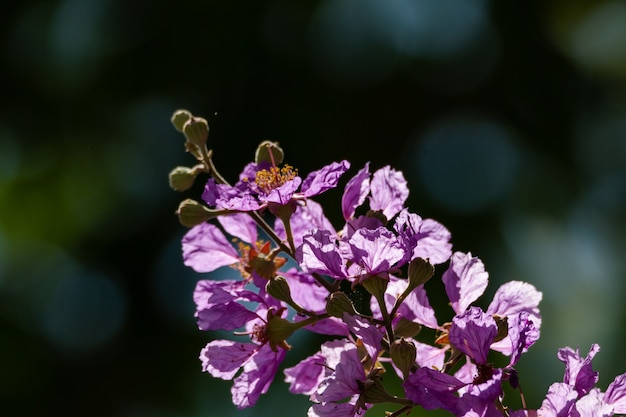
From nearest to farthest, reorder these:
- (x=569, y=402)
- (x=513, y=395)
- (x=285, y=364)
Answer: (x=569, y=402) → (x=513, y=395) → (x=285, y=364)

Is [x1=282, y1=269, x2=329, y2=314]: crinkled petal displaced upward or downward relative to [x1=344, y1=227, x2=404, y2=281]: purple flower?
downward

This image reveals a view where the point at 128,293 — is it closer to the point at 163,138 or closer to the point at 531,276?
the point at 163,138

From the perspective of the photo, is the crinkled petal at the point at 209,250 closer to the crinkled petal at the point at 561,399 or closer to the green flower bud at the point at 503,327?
the green flower bud at the point at 503,327

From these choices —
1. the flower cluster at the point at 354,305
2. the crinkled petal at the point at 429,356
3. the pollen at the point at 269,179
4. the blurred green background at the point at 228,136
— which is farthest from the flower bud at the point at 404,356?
the blurred green background at the point at 228,136

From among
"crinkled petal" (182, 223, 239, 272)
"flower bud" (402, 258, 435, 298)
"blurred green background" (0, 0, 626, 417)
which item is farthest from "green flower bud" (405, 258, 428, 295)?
"blurred green background" (0, 0, 626, 417)

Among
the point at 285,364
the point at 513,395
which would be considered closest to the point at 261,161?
the point at 513,395

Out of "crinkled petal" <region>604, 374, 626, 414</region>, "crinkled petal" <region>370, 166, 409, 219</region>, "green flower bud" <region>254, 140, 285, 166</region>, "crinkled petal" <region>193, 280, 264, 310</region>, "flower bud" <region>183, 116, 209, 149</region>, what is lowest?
"crinkled petal" <region>604, 374, 626, 414</region>

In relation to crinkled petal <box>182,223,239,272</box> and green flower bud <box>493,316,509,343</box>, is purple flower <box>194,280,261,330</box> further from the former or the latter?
green flower bud <box>493,316,509,343</box>
